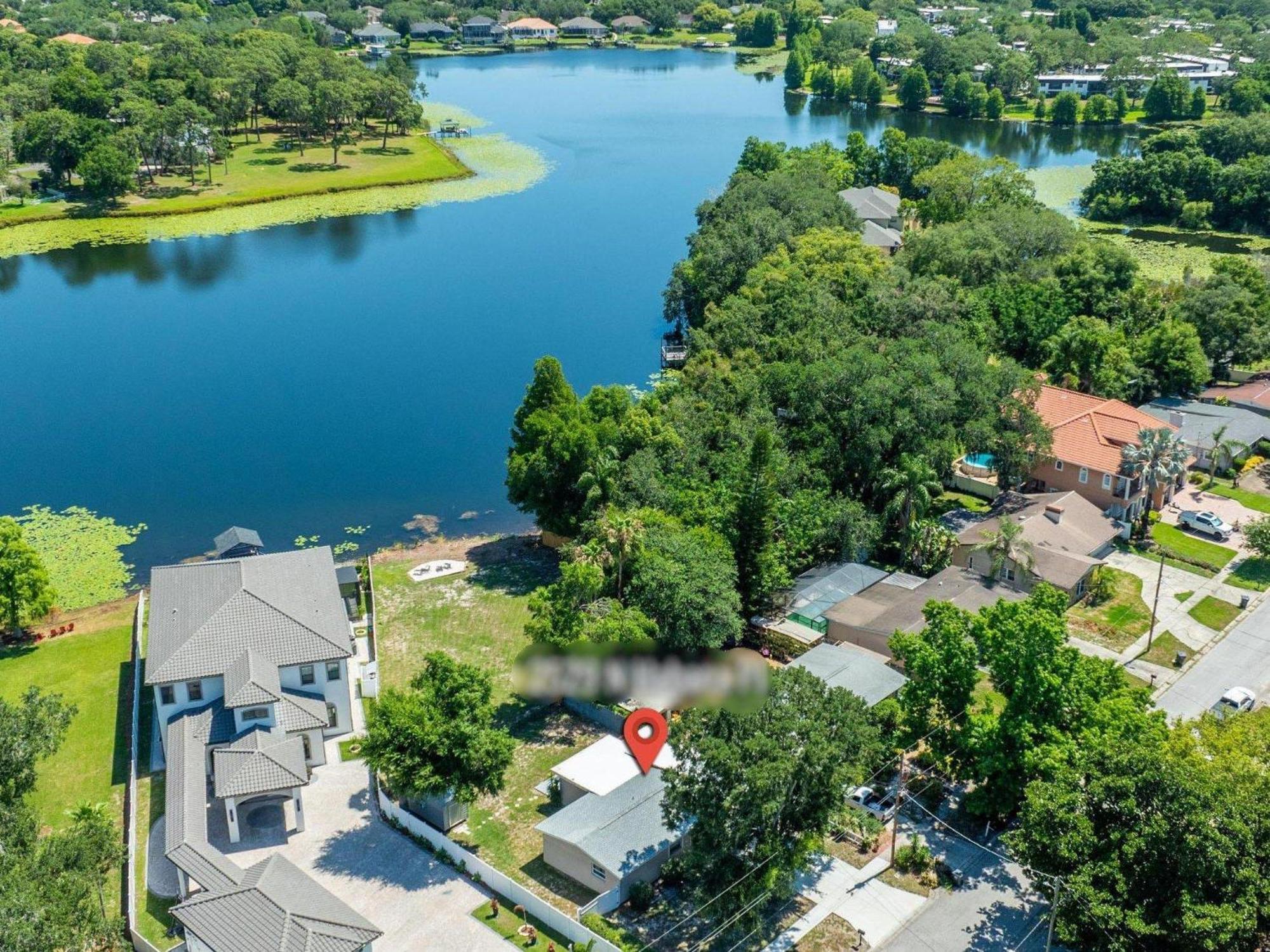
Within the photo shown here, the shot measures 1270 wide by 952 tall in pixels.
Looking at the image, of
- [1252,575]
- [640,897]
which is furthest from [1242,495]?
[640,897]

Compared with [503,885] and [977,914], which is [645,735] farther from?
[977,914]

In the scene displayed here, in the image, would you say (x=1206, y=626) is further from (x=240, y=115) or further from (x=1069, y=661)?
(x=240, y=115)

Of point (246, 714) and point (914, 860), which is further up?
point (246, 714)

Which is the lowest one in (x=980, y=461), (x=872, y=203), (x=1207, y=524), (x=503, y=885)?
(x=503, y=885)

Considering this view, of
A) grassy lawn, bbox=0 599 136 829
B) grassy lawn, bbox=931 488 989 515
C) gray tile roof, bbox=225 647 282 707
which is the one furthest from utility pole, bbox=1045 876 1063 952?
grassy lawn, bbox=0 599 136 829

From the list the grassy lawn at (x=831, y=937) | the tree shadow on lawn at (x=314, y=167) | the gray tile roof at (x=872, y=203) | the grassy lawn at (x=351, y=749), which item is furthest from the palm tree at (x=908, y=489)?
the tree shadow on lawn at (x=314, y=167)
